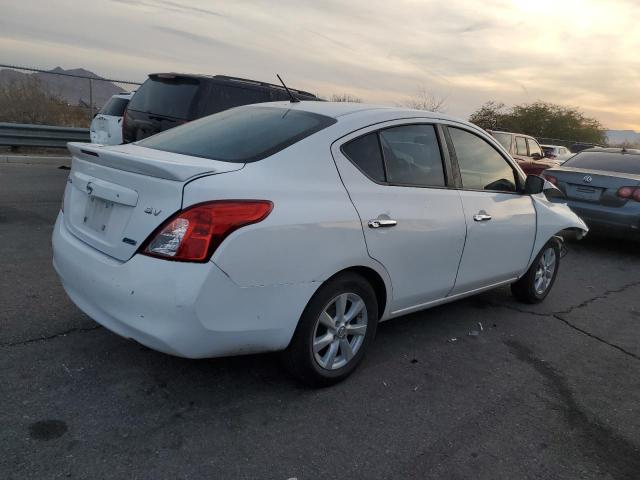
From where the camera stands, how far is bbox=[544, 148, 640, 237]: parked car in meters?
7.75

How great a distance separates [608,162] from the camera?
866 cm

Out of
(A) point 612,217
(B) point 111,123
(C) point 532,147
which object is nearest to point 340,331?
(A) point 612,217

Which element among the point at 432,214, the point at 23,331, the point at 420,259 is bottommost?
the point at 23,331

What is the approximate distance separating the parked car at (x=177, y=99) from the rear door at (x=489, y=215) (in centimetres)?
424

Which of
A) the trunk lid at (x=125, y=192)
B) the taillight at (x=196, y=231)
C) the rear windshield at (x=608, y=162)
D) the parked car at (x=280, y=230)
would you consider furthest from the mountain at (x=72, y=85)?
the taillight at (x=196, y=231)

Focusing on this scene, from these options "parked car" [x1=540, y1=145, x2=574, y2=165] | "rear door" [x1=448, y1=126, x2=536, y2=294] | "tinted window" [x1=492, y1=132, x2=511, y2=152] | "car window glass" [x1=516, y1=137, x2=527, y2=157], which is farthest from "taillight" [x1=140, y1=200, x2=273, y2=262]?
"parked car" [x1=540, y1=145, x2=574, y2=165]

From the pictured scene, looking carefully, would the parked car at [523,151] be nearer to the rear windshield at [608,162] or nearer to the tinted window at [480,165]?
the rear windshield at [608,162]

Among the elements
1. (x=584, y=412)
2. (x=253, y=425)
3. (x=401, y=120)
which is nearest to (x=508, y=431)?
(x=584, y=412)

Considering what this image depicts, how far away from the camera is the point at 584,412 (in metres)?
3.38

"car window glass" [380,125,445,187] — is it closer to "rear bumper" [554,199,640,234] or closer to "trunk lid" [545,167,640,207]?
"rear bumper" [554,199,640,234]

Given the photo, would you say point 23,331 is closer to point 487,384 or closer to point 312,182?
point 312,182

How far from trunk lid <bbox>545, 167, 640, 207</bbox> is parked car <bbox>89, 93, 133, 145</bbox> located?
26.3 feet

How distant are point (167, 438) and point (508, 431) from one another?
182 cm

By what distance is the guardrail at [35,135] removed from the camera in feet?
39.5
